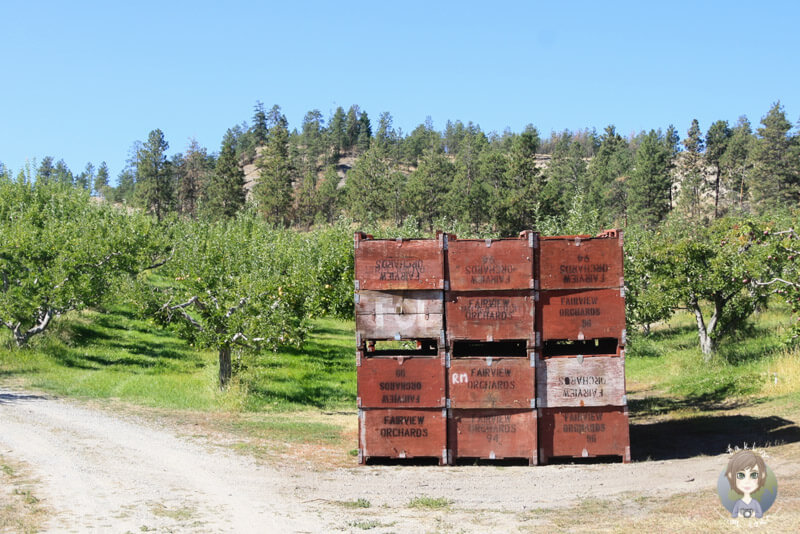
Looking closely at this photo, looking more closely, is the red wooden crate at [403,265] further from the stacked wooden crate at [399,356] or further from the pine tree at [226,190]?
the pine tree at [226,190]

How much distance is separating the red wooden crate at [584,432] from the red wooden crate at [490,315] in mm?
1674

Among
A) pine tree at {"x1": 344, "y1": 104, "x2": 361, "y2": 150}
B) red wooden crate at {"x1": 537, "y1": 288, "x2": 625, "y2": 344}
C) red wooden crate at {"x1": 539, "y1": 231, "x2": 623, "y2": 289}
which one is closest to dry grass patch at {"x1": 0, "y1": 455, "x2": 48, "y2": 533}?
red wooden crate at {"x1": 537, "y1": 288, "x2": 625, "y2": 344}

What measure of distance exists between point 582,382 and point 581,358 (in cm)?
45

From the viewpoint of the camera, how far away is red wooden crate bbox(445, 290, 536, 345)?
1355 centimetres

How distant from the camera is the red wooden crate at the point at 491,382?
1354 cm

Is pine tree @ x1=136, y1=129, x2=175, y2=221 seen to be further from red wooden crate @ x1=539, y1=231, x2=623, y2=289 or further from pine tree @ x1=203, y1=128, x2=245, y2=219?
red wooden crate @ x1=539, y1=231, x2=623, y2=289

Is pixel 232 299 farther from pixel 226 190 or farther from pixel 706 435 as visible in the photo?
pixel 226 190

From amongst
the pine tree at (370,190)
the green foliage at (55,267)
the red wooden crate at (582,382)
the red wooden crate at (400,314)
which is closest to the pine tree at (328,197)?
the pine tree at (370,190)

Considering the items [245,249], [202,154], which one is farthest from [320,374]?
[202,154]

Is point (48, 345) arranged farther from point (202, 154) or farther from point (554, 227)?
point (202, 154)

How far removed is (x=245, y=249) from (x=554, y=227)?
1090cm

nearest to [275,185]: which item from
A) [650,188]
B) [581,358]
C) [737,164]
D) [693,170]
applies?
[650,188]

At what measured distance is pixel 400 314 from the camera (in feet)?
44.9

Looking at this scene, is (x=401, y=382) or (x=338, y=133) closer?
(x=401, y=382)
